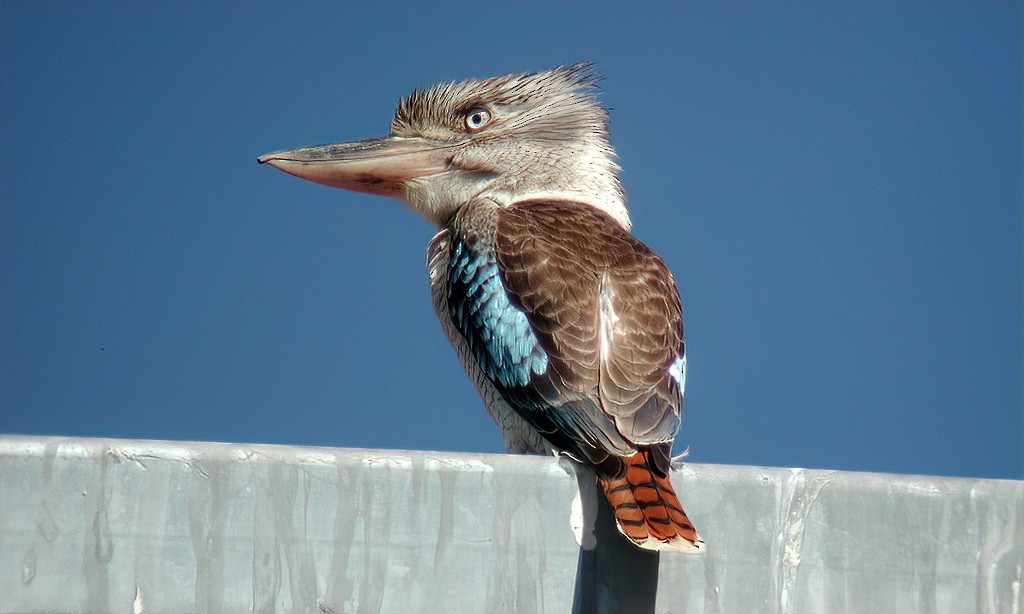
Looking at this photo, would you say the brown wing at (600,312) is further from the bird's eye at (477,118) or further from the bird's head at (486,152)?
the bird's eye at (477,118)

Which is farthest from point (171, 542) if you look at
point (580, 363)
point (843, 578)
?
point (580, 363)

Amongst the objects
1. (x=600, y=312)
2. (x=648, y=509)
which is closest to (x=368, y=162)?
(x=600, y=312)

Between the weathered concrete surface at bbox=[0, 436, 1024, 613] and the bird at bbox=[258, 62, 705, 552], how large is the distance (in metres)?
0.24

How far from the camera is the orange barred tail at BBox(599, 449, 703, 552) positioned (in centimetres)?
246

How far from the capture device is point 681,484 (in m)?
2.64

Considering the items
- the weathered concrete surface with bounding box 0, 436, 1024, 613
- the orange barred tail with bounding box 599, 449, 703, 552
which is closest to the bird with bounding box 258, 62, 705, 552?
the orange barred tail with bounding box 599, 449, 703, 552

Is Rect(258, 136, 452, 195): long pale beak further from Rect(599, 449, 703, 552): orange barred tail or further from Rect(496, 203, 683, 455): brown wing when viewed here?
Rect(599, 449, 703, 552): orange barred tail

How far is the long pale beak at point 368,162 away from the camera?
4.87 meters

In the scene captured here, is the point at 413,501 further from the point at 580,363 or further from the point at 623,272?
the point at 623,272

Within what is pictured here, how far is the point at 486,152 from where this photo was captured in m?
4.93

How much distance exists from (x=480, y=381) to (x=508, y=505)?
182 centimetres

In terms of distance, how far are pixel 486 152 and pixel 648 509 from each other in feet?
8.25

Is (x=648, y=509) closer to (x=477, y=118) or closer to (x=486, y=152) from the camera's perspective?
(x=486, y=152)

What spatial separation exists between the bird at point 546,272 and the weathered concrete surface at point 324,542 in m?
0.24
